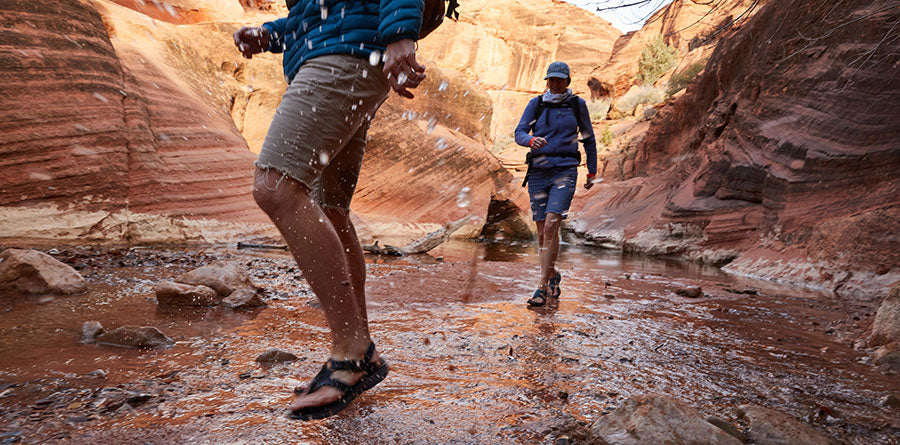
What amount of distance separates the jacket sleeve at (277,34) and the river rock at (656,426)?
67.8 inches

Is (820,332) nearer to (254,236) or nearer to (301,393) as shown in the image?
(301,393)

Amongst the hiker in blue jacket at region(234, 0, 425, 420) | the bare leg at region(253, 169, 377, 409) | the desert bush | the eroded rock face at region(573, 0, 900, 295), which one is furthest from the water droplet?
the desert bush

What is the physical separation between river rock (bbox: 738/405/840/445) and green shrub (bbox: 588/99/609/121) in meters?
32.5

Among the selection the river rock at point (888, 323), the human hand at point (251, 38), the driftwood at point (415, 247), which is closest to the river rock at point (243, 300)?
the human hand at point (251, 38)

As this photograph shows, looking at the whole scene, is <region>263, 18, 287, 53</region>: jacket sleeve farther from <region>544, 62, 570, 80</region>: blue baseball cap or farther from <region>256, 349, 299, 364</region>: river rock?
<region>544, 62, 570, 80</region>: blue baseball cap

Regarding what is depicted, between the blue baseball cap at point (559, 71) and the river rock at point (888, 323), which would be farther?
the blue baseball cap at point (559, 71)

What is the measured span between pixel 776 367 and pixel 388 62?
6.72ft

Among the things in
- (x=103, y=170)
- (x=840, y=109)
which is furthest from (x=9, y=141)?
(x=840, y=109)

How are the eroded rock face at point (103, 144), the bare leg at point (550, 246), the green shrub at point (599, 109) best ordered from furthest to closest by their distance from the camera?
the green shrub at point (599, 109), the eroded rock face at point (103, 144), the bare leg at point (550, 246)

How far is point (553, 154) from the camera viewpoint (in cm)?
430

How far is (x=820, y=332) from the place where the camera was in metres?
3.14

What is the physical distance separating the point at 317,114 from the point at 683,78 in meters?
28.9

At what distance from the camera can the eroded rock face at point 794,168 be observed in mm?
6102

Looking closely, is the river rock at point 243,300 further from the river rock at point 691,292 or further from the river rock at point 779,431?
the river rock at point 691,292
